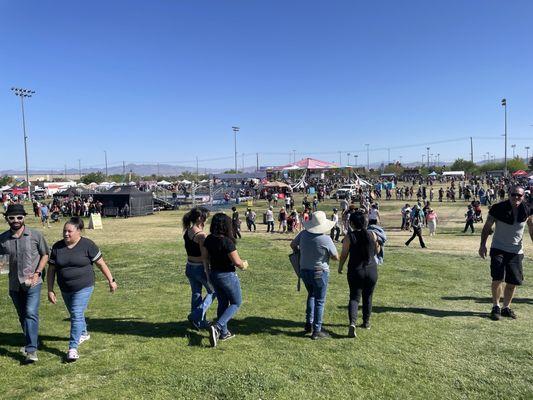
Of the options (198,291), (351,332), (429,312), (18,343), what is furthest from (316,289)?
(18,343)

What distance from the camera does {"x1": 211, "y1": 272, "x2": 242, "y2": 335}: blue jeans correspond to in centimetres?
486

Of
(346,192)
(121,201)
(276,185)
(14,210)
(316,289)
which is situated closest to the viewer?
(14,210)

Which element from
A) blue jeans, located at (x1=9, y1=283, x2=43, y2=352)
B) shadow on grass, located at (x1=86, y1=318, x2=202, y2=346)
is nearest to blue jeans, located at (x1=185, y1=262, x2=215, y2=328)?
shadow on grass, located at (x1=86, y1=318, x2=202, y2=346)

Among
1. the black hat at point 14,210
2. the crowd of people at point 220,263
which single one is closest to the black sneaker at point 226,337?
the crowd of people at point 220,263

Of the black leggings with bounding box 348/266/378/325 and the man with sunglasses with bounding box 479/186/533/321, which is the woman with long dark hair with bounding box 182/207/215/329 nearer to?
the black leggings with bounding box 348/266/378/325

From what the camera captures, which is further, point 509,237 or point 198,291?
point 509,237

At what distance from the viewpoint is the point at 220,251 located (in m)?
4.78

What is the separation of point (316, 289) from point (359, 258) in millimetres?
635

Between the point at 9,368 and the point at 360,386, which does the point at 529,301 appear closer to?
the point at 360,386

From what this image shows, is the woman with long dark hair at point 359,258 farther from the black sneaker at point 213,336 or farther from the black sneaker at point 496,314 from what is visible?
the black sneaker at point 496,314

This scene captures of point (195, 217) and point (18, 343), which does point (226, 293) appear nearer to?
point (195, 217)

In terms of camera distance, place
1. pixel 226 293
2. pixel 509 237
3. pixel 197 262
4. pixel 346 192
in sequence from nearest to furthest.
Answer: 1. pixel 226 293
2. pixel 197 262
3. pixel 509 237
4. pixel 346 192

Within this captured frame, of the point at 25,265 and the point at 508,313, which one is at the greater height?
the point at 25,265

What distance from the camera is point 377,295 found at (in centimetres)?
751
